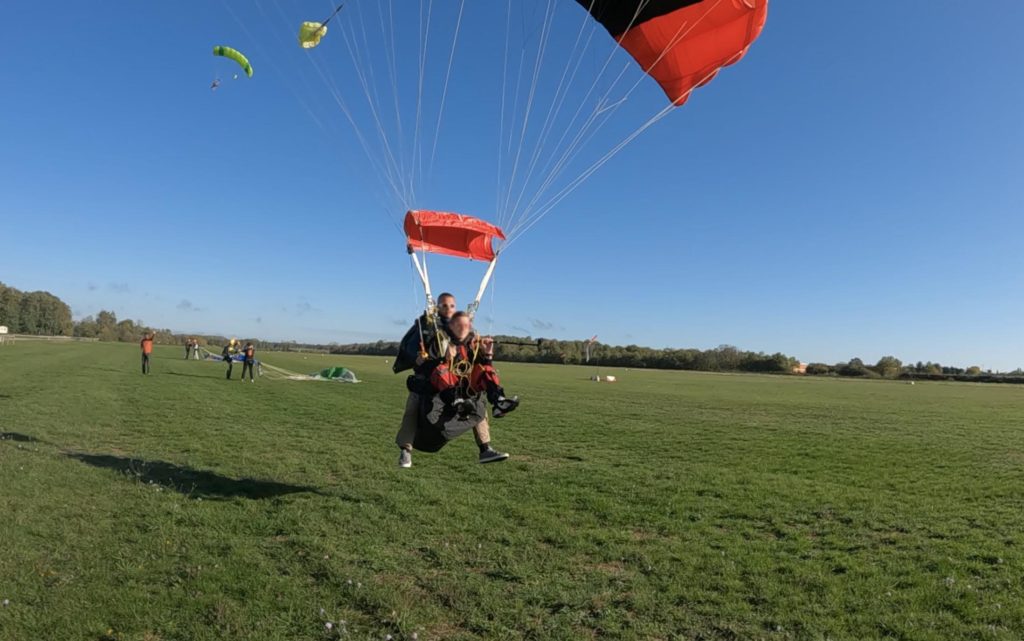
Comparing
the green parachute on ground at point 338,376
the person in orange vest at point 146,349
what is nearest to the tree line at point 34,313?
the person in orange vest at point 146,349

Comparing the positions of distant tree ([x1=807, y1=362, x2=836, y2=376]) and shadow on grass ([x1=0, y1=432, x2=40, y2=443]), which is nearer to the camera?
shadow on grass ([x1=0, y1=432, x2=40, y2=443])

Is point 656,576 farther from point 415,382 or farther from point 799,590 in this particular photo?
point 415,382

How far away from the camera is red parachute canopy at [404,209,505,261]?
7.24 m

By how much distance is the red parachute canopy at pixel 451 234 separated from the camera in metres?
7.24

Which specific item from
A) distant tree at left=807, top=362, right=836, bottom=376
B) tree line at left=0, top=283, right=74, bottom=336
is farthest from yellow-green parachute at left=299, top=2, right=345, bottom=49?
tree line at left=0, top=283, right=74, bottom=336

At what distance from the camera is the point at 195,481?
7.77 meters

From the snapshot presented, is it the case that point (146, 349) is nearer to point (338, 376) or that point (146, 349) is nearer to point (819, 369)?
point (338, 376)

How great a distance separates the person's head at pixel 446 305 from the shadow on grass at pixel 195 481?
9.15 ft

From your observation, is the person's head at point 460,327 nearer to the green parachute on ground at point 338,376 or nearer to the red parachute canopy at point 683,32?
the red parachute canopy at point 683,32

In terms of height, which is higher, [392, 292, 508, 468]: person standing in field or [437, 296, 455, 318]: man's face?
[437, 296, 455, 318]: man's face

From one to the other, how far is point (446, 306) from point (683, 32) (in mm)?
4607

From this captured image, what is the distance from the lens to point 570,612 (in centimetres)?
436

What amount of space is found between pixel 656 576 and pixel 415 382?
2.92 m

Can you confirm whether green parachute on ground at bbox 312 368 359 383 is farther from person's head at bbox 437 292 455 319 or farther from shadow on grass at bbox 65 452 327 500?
person's head at bbox 437 292 455 319
